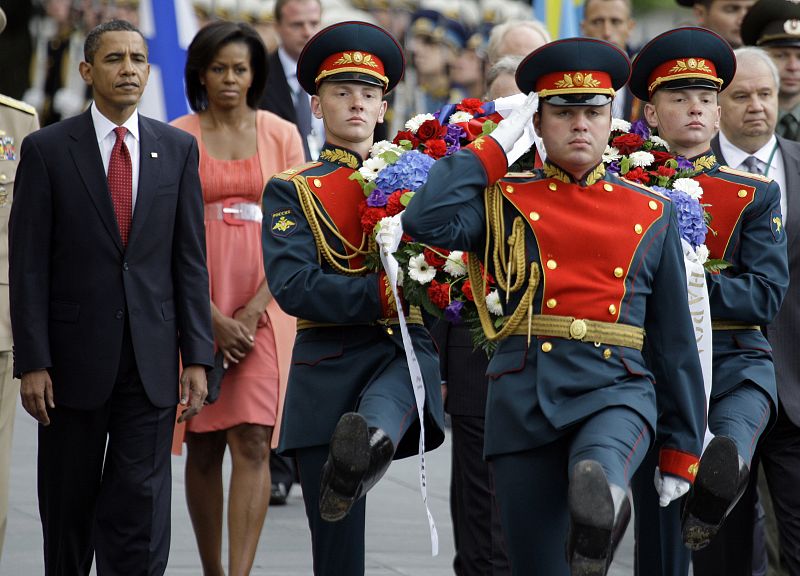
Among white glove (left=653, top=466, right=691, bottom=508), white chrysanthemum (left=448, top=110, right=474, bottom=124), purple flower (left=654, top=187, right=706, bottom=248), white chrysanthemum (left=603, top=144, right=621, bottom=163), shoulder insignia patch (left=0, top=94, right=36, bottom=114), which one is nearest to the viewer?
white glove (left=653, top=466, right=691, bottom=508)

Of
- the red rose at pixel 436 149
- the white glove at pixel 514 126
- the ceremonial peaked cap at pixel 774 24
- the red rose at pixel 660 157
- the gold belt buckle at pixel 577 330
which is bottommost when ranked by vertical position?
the gold belt buckle at pixel 577 330

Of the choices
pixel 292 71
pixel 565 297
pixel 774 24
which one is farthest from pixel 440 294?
pixel 292 71

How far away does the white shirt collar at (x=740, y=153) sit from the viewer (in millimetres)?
7191

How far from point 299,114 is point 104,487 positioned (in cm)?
367

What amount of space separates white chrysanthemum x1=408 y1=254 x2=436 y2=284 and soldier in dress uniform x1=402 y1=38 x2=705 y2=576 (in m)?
0.31

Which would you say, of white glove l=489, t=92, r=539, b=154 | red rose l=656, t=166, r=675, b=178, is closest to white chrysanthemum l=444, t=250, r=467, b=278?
white glove l=489, t=92, r=539, b=154

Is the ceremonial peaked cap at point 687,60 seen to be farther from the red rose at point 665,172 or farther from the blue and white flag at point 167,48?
the blue and white flag at point 167,48

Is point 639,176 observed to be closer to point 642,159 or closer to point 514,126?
point 642,159

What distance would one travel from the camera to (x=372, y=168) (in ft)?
19.9

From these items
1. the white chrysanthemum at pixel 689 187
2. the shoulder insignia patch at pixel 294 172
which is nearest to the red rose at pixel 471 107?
the shoulder insignia patch at pixel 294 172

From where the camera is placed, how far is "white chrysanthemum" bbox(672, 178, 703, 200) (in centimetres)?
607

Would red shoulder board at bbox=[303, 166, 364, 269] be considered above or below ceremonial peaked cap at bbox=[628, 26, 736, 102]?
below

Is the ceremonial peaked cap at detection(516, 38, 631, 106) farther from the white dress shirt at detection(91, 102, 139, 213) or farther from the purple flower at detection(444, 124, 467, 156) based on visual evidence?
the white dress shirt at detection(91, 102, 139, 213)

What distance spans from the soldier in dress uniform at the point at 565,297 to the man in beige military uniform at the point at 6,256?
227cm
